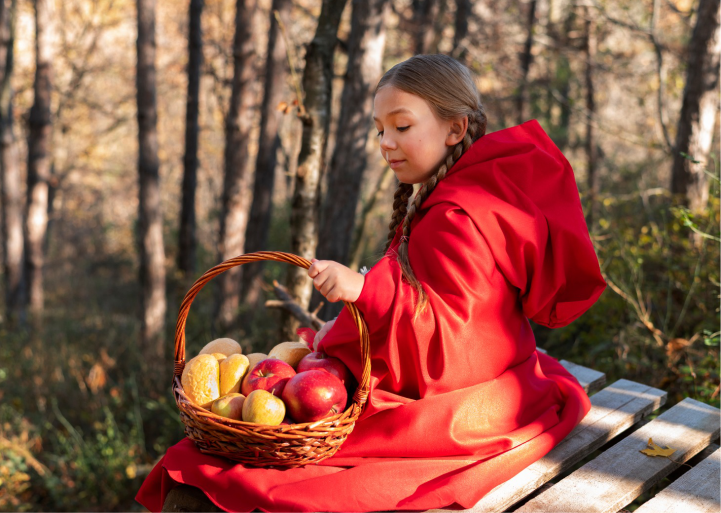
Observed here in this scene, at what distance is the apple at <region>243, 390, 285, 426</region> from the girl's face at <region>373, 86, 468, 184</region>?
885mm

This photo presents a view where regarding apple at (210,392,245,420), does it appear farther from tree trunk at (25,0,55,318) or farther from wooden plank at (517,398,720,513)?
tree trunk at (25,0,55,318)

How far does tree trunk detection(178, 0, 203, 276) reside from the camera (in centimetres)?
878

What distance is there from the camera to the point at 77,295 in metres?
11.4

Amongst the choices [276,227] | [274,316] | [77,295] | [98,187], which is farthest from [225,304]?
[98,187]

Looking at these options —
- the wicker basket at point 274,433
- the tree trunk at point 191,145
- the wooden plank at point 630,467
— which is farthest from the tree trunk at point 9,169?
the wooden plank at point 630,467

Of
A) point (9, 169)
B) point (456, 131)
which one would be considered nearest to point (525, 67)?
point (9, 169)

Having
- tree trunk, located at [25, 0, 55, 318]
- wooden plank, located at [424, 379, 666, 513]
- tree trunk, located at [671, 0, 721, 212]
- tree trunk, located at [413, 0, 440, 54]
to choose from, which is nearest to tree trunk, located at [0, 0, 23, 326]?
tree trunk, located at [25, 0, 55, 318]

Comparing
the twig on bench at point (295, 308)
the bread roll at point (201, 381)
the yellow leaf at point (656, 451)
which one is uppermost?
the bread roll at point (201, 381)

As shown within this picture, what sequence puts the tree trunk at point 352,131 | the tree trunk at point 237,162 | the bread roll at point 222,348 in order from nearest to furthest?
the bread roll at point 222,348
the tree trunk at point 352,131
the tree trunk at point 237,162

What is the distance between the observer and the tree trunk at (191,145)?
8.78m

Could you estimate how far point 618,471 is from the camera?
7.14 ft

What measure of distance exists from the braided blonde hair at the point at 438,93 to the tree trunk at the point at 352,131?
2.22m

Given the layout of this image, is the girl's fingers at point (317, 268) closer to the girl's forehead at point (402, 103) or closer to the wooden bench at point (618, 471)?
the girl's forehead at point (402, 103)

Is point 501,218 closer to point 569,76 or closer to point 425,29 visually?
point 425,29
